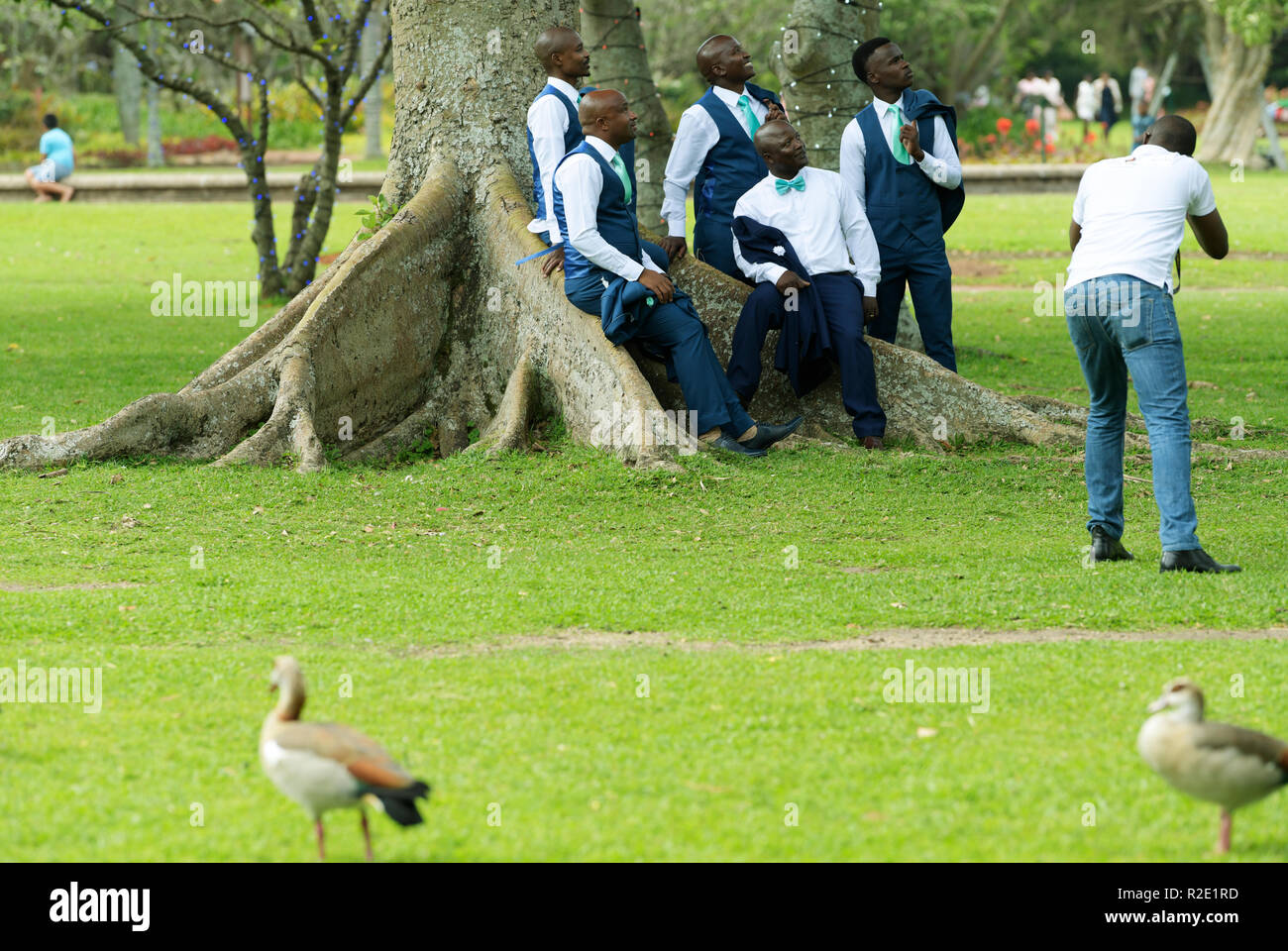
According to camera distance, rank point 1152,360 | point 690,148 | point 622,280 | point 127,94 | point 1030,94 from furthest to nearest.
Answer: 1. point 1030,94
2. point 127,94
3. point 690,148
4. point 622,280
5. point 1152,360

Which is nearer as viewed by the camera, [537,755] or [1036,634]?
[537,755]

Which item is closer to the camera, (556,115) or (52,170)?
(556,115)

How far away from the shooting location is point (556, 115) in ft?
29.5

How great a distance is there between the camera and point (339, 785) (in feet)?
12.9

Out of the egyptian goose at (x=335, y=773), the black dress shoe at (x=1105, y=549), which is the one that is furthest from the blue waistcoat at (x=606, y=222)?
the egyptian goose at (x=335, y=773)

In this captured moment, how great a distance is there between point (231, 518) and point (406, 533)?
0.94 meters

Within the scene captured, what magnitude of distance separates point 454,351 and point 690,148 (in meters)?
2.00

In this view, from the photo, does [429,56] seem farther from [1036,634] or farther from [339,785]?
[339,785]

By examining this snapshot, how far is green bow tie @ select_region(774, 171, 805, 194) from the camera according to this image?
9.30 m

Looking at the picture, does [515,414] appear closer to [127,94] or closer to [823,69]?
[823,69]

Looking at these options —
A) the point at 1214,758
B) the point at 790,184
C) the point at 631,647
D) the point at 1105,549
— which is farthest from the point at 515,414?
Result: the point at 1214,758

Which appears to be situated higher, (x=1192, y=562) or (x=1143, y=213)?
(x=1143, y=213)

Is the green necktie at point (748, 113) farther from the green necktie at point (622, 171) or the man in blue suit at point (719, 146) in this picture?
the green necktie at point (622, 171)
